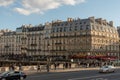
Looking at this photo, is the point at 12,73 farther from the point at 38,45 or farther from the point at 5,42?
the point at 5,42

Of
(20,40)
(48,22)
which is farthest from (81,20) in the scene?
(20,40)

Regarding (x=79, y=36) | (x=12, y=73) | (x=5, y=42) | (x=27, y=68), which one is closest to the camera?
(x=12, y=73)

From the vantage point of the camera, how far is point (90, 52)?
97688 millimetres

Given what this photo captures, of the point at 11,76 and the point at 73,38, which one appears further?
the point at 73,38

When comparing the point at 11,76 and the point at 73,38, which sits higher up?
the point at 73,38

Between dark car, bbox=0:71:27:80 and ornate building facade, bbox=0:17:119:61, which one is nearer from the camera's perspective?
dark car, bbox=0:71:27:80

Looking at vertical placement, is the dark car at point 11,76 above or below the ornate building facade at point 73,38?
below

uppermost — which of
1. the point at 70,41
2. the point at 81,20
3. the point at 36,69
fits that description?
the point at 81,20

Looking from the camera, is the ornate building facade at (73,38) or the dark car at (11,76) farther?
the ornate building facade at (73,38)

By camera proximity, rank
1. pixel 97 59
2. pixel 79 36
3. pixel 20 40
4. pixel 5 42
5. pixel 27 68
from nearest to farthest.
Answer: pixel 27 68 < pixel 97 59 < pixel 79 36 < pixel 20 40 < pixel 5 42

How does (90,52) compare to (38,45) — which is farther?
(38,45)

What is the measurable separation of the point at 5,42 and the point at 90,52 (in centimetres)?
5091

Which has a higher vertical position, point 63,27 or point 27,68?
point 63,27

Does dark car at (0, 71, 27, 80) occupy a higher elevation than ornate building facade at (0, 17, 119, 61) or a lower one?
lower
